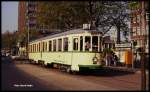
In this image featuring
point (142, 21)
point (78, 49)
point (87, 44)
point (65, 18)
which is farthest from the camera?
point (65, 18)

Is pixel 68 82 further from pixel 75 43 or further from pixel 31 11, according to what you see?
pixel 31 11

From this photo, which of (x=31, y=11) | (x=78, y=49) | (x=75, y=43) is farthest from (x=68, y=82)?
(x=31, y=11)

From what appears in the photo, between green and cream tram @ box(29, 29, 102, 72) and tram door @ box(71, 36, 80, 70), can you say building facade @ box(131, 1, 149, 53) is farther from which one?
tram door @ box(71, 36, 80, 70)

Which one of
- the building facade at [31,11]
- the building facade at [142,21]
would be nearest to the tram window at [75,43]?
the building facade at [31,11]

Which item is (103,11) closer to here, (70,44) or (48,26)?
(48,26)

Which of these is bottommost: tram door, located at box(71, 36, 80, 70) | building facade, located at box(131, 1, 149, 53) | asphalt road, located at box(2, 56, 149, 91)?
asphalt road, located at box(2, 56, 149, 91)

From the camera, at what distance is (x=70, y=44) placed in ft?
94.2

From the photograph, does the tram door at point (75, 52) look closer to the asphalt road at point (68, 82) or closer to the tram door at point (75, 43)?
the tram door at point (75, 43)

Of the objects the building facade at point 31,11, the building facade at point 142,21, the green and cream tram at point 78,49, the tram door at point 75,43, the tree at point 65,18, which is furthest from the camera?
the tree at point 65,18

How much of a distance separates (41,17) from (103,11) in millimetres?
7287

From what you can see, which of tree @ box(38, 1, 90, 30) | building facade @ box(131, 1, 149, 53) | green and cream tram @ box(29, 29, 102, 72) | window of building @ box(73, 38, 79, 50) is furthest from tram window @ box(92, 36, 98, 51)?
tree @ box(38, 1, 90, 30)

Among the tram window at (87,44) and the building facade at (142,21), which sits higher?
the building facade at (142,21)

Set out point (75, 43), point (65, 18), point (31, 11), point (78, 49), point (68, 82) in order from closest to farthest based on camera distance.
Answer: point (68, 82), point (78, 49), point (75, 43), point (31, 11), point (65, 18)

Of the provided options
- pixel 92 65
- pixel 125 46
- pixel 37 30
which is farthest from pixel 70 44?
pixel 37 30
